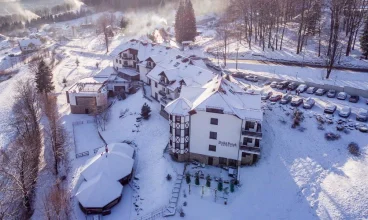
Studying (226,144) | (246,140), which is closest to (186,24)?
(226,144)

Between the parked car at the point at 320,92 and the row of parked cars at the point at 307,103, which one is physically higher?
the parked car at the point at 320,92

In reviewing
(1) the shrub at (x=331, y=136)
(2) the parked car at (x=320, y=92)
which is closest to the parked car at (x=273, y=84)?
(2) the parked car at (x=320, y=92)

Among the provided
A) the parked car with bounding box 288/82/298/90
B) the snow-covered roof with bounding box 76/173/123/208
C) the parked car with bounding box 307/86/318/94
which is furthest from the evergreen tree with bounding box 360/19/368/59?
the snow-covered roof with bounding box 76/173/123/208

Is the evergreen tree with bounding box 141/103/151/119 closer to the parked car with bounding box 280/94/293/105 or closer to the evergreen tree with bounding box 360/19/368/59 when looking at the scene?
the parked car with bounding box 280/94/293/105

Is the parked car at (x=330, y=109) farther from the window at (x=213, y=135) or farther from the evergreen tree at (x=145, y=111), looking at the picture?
the evergreen tree at (x=145, y=111)

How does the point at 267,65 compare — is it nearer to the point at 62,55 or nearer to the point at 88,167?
the point at 88,167

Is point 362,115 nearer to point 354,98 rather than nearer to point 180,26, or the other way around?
point 354,98
